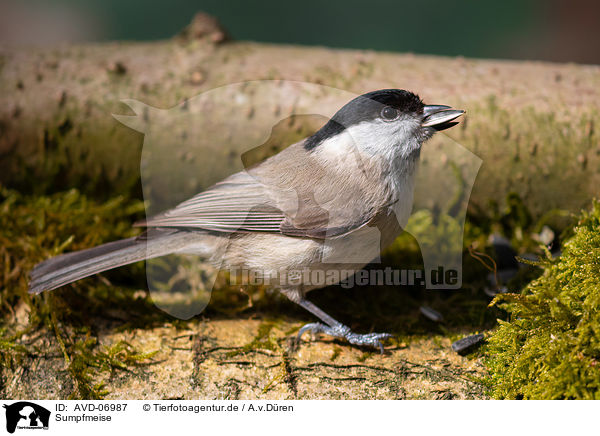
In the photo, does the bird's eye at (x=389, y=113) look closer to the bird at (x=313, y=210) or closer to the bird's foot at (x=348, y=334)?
the bird at (x=313, y=210)

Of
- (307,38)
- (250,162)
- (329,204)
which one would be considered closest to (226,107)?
(250,162)

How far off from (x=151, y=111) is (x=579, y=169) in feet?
7.08

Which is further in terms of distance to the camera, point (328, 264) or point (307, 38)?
point (307, 38)

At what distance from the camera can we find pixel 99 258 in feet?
5.85

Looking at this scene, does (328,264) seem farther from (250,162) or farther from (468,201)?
(468,201)

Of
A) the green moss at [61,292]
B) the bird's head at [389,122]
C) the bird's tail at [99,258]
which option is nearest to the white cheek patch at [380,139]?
the bird's head at [389,122]

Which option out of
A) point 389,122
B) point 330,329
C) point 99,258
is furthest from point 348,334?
point 99,258

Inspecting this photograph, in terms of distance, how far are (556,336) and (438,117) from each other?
0.79m

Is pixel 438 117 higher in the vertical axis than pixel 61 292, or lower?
higher

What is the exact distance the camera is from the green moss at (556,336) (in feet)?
4.27

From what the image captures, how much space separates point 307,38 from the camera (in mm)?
3996

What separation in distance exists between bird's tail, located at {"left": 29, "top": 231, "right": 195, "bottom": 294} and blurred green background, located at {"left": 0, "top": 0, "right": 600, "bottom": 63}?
97.4 inches
